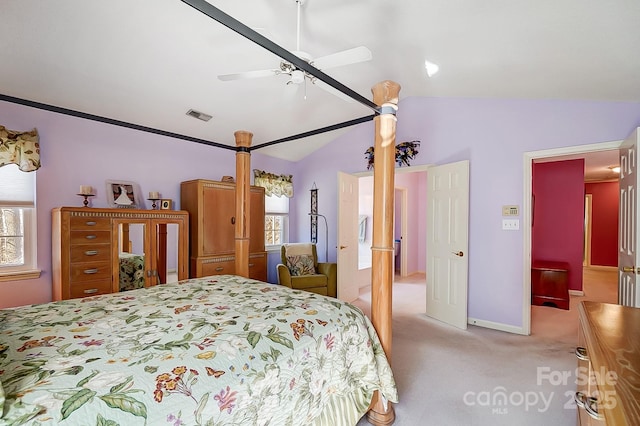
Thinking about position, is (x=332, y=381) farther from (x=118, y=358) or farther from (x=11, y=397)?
(x=11, y=397)

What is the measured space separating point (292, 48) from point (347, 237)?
2657mm

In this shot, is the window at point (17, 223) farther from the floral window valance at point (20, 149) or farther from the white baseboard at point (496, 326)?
the white baseboard at point (496, 326)

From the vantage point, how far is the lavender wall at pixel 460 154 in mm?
2820

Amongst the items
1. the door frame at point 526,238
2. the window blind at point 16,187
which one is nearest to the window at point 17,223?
the window blind at point 16,187

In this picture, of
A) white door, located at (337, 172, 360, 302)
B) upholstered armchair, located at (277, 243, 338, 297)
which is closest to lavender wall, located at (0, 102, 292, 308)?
upholstered armchair, located at (277, 243, 338, 297)

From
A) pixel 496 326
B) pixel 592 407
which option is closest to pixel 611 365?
pixel 592 407

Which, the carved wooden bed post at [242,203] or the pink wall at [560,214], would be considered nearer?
the carved wooden bed post at [242,203]

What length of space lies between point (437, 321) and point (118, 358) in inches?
136

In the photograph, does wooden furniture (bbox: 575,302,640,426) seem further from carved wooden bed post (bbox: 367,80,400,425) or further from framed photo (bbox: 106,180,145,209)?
framed photo (bbox: 106,180,145,209)

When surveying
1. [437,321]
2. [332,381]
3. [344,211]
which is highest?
[344,211]

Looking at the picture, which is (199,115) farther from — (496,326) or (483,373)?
(496,326)

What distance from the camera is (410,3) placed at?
193 cm

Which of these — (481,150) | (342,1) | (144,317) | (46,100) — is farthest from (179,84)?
(481,150)

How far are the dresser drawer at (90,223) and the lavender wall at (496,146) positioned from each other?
12.0 feet
